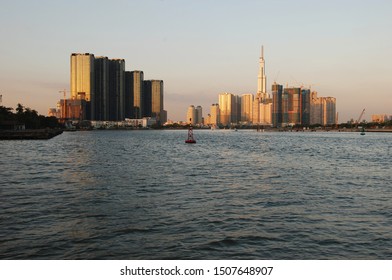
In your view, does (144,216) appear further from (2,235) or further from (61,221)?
(2,235)

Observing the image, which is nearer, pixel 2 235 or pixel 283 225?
pixel 2 235

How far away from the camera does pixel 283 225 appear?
A: 1956 cm

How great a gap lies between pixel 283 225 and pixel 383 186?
55.9ft

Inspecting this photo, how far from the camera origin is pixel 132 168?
46375mm

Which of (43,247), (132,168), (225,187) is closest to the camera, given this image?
(43,247)

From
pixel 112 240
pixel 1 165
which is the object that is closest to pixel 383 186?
pixel 112 240

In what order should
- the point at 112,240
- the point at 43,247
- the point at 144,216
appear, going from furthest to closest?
the point at 144,216 → the point at 112,240 → the point at 43,247

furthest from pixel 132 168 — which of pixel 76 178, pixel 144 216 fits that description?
pixel 144 216

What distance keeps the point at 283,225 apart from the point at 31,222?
11760 mm

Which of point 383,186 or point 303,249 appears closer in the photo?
point 303,249
